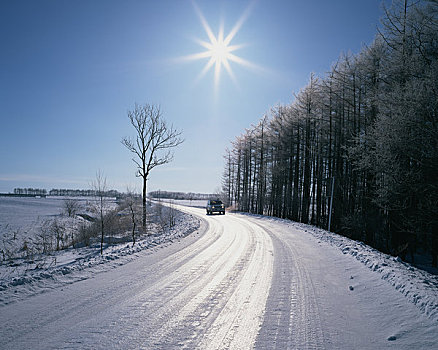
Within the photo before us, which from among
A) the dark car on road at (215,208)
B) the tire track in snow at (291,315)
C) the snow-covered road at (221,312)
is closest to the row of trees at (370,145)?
the snow-covered road at (221,312)

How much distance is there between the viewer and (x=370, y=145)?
12047 millimetres

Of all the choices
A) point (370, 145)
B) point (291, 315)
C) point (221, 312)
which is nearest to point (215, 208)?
point (370, 145)

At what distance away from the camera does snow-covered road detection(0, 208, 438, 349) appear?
3102 millimetres

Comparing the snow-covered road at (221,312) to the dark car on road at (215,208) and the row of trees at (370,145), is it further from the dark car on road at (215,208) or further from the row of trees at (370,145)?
the dark car on road at (215,208)

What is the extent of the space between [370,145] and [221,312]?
11669 millimetres

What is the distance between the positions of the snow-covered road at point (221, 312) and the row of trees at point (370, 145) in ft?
17.4

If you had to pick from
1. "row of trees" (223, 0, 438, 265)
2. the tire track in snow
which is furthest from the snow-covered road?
"row of trees" (223, 0, 438, 265)

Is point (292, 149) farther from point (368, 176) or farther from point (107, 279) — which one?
point (107, 279)

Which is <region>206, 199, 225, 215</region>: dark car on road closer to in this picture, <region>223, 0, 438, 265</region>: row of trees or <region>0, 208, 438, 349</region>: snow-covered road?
<region>223, 0, 438, 265</region>: row of trees

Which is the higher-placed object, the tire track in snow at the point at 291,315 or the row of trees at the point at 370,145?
the row of trees at the point at 370,145

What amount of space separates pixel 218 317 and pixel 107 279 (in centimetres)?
313

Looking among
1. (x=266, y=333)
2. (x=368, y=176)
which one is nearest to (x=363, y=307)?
(x=266, y=333)

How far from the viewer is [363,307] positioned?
4242 millimetres

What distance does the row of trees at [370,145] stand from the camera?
29.2 ft
